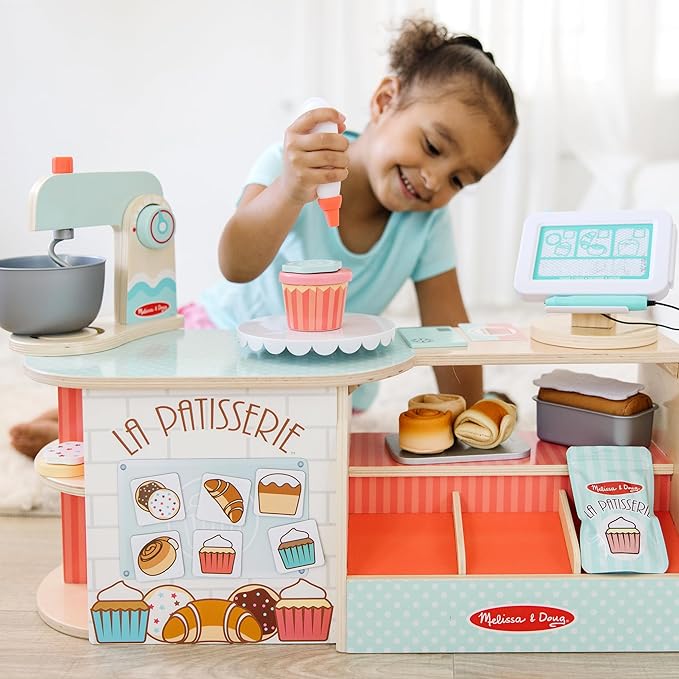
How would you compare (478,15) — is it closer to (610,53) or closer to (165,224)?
(610,53)

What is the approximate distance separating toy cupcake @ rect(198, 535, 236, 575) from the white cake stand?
21 centimetres

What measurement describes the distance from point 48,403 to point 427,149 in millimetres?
967

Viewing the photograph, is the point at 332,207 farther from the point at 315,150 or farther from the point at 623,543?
the point at 623,543

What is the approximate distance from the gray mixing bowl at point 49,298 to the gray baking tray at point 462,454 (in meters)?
0.40

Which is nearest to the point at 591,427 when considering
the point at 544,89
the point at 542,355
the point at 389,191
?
the point at 542,355

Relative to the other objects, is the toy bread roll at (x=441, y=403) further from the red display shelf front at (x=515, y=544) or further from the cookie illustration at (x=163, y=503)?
the cookie illustration at (x=163, y=503)

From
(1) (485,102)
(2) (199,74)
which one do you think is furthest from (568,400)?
(2) (199,74)

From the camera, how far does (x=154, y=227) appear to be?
3.92ft

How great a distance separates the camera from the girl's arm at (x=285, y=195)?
1.12 m

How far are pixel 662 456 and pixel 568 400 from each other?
13 cm

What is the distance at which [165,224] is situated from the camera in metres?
1.22

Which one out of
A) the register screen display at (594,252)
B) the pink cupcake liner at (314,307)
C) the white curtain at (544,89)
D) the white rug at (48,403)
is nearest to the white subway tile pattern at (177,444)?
the pink cupcake liner at (314,307)

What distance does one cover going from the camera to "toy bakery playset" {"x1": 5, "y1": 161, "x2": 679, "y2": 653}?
3.34 feet

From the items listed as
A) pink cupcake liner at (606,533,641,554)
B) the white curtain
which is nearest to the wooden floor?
pink cupcake liner at (606,533,641,554)
